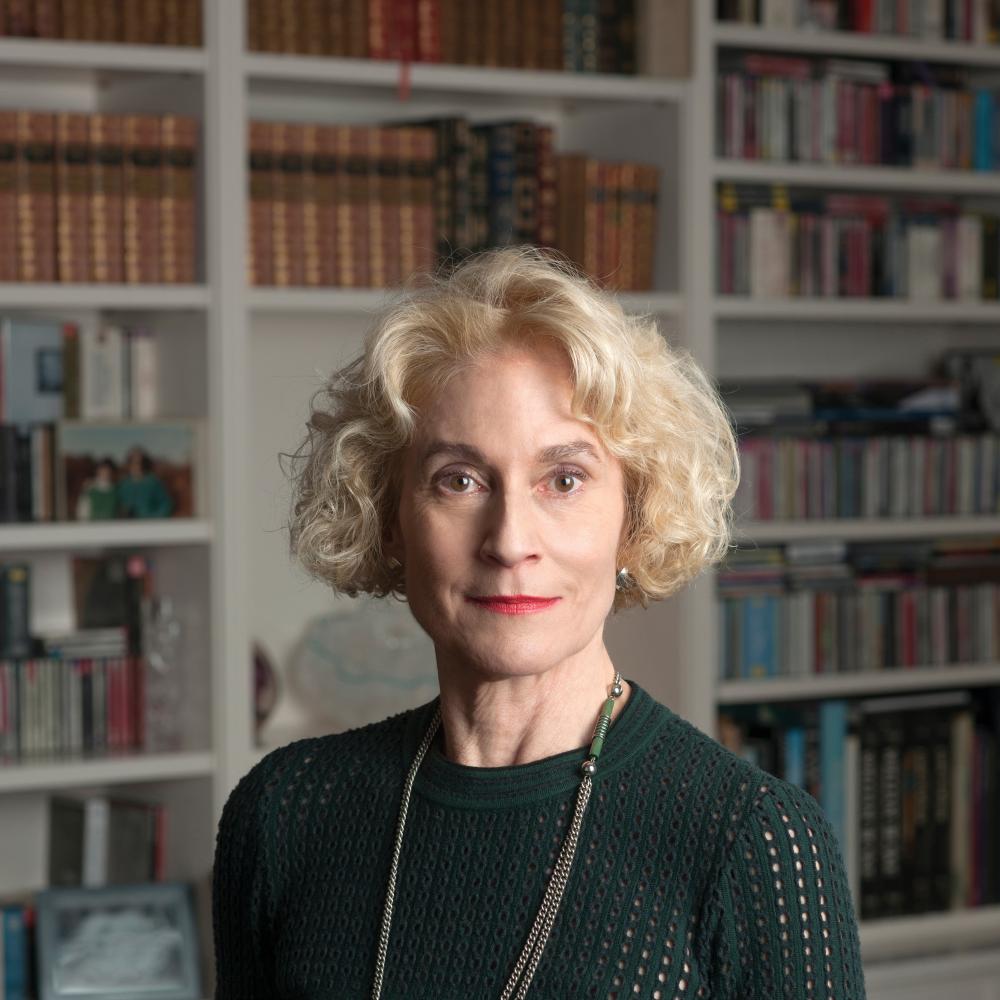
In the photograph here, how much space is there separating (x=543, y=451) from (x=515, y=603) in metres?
0.11

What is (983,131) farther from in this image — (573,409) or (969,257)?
(573,409)

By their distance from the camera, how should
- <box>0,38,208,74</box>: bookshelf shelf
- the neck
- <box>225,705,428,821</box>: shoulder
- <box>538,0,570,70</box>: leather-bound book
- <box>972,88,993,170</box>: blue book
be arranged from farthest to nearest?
<box>972,88,993,170</box>: blue book
<box>538,0,570,70</box>: leather-bound book
<box>0,38,208,74</box>: bookshelf shelf
<box>225,705,428,821</box>: shoulder
the neck

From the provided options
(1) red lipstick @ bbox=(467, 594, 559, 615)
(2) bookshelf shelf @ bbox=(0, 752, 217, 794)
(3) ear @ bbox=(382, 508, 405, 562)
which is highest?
(3) ear @ bbox=(382, 508, 405, 562)

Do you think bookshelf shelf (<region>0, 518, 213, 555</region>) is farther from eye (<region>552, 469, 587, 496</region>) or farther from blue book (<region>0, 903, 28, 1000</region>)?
eye (<region>552, 469, 587, 496</region>)

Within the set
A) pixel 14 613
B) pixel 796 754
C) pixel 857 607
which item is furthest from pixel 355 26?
pixel 796 754

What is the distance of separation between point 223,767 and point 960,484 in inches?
64.8

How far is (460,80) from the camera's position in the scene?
113 inches

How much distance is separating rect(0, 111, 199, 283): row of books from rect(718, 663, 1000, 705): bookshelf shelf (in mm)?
1362

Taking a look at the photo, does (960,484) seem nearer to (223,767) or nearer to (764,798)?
(223,767)

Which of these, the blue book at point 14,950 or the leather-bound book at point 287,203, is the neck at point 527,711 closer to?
the leather-bound book at point 287,203

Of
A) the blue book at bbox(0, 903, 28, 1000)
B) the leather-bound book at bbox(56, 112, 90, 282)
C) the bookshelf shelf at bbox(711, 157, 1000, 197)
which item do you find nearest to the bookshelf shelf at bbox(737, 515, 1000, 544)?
the bookshelf shelf at bbox(711, 157, 1000, 197)

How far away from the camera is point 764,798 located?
1.09 metres

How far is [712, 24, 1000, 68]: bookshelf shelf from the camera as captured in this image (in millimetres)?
3049

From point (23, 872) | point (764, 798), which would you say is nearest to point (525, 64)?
point (23, 872)
